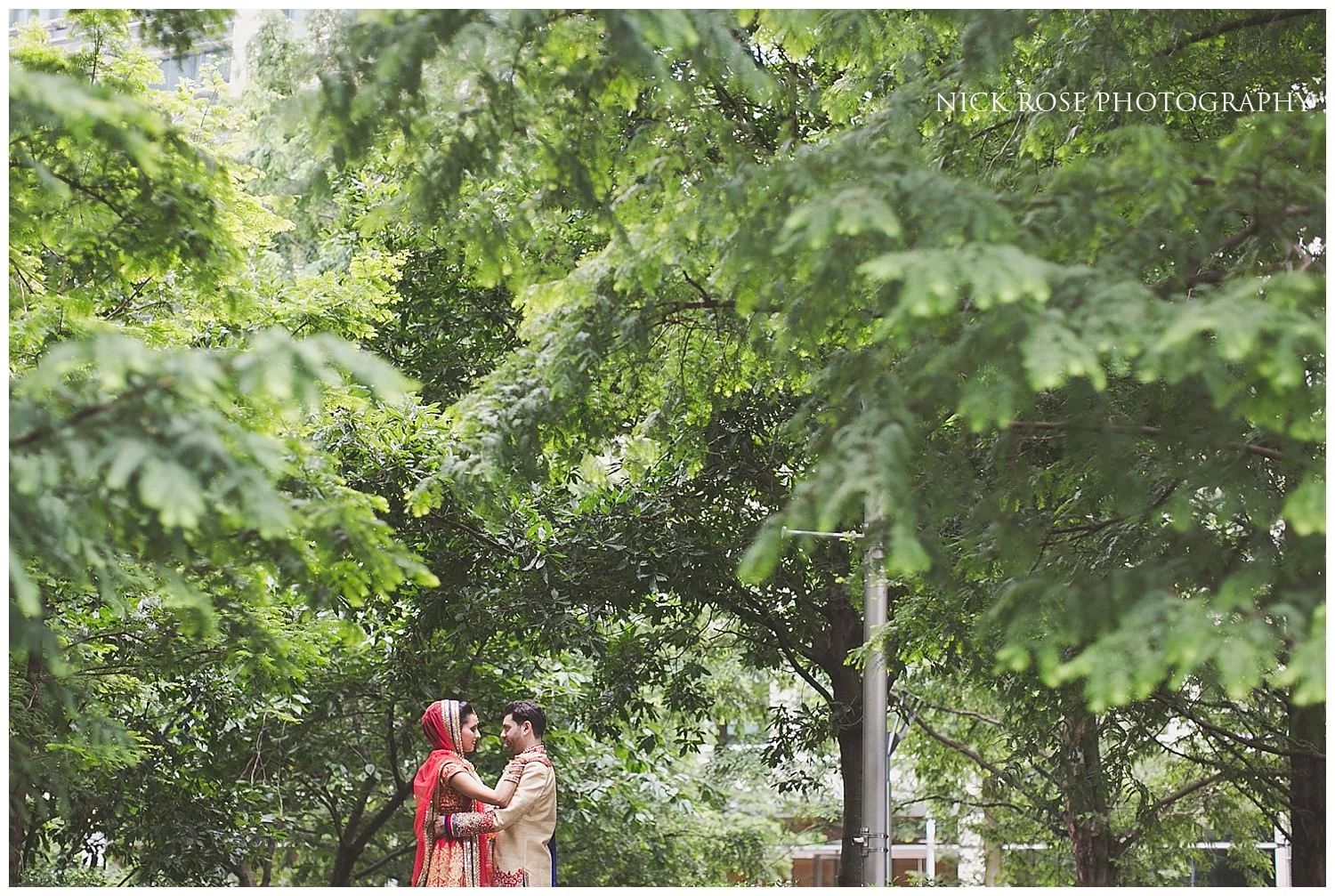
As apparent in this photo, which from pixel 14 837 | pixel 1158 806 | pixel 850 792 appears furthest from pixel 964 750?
pixel 14 837

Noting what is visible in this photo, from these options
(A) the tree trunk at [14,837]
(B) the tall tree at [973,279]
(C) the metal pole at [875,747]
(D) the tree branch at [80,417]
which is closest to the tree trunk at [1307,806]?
(C) the metal pole at [875,747]

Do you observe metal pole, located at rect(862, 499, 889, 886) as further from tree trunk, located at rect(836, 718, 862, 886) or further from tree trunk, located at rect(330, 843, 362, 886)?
tree trunk, located at rect(330, 843, 362, 886)

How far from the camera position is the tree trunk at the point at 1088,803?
36.6ft

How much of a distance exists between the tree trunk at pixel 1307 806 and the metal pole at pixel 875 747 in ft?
8.41

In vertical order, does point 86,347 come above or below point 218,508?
above

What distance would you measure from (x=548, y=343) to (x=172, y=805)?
698 centimetres

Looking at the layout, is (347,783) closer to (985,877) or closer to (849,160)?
(985,877)

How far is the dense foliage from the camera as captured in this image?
4051mm

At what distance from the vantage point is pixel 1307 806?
8.63 metres

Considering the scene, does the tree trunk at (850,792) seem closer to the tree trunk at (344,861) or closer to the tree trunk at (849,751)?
the tree trunk at (849,751)

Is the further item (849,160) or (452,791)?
(452,791)

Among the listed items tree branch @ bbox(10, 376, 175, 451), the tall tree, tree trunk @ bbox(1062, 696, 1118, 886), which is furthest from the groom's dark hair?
tree trunk @ bbox(1062, 696, 1118, 886)

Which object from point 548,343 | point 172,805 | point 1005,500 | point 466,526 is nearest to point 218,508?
point 548,343

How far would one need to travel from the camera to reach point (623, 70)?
5.48m
